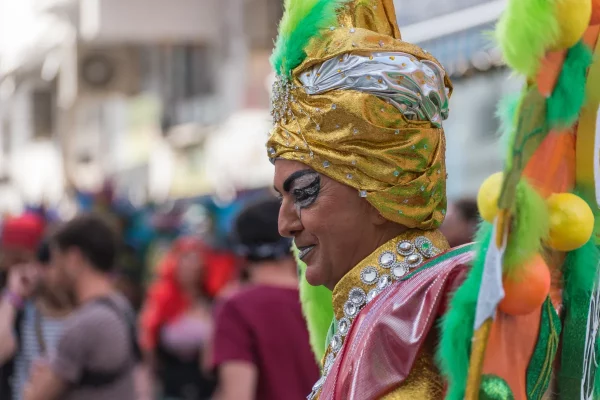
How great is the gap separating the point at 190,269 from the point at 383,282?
229 inches

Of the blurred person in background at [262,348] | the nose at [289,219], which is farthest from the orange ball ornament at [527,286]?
the blurred person in background at [262,348]

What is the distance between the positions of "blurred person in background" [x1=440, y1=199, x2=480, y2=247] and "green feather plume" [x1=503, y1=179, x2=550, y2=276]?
132 inches

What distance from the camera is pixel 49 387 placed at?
173 inches

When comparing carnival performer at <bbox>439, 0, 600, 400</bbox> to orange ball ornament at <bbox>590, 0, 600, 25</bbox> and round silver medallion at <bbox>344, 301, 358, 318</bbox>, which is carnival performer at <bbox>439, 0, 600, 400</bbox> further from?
round silver medallion at <bbox>344, 301, 358, 318</bbox>

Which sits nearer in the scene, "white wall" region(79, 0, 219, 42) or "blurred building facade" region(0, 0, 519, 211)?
"blurred building facade" region(0, 0, 519, 211)

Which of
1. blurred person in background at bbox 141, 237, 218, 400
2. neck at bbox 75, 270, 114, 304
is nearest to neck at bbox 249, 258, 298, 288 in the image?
neck at bbox 75, 270, 114, 304

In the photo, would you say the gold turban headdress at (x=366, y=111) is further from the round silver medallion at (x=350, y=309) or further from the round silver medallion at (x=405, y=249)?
the round silver medallion at (x=350, y=309)

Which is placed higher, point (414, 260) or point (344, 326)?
point (414, 260)

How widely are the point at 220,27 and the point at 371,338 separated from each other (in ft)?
40.3

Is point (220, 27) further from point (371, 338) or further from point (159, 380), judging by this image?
point (371, 338)

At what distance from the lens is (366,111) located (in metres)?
2.04

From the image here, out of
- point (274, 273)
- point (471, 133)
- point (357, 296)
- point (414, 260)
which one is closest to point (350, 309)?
point (357, 296)

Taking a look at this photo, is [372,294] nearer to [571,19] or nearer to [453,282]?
[453,282]

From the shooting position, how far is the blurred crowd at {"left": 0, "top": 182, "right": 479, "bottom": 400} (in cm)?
410
